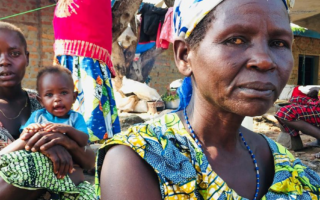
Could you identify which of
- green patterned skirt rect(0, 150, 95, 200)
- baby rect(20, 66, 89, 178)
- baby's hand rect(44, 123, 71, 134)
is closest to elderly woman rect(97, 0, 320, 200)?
green patterned skirt rect(0, 150, 95, 200)

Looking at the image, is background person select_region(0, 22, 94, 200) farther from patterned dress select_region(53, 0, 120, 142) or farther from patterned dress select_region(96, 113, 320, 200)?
patterned dress select_region(53, 0, 120, 142)

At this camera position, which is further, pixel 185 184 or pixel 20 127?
pixel 20 127

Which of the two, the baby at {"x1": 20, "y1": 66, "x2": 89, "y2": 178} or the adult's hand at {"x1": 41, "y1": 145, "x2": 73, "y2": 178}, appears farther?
the baby at {"x1": 20, "y1": 66, "x2": 89, "y2": 178}

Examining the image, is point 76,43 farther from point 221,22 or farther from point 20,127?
point 221,22

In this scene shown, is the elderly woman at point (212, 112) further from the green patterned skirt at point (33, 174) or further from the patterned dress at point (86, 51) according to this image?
the patterned dress at point (86, 51)

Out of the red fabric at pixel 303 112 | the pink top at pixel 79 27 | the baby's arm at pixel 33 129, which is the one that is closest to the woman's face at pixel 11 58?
the baby's arm at pixel 33 129

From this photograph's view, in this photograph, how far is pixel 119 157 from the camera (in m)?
0.94

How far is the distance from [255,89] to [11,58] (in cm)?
153

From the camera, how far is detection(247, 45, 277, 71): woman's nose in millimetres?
925

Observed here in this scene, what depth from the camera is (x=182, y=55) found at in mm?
1132

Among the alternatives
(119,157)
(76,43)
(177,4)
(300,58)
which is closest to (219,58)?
(177,4)

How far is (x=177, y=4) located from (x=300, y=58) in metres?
14.1

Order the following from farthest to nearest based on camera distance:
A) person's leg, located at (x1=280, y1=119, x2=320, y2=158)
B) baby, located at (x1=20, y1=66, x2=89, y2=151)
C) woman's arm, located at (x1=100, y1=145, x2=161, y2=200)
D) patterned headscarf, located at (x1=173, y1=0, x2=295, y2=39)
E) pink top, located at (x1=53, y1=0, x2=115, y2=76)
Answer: person's leg, located at (x1=280, y1=119, x2=320, y2=158)
pink top, located at (x1=53, y1=0, x2=115, y2=76)
baby, located at (x1=20, y1=66, x2=89, y2=151)
patterned headscarf, located at (x1=173, y1=0, x2=295, y2=39)
woman's arm, located at (x1=100, y1=145, x2=161, y2=200)

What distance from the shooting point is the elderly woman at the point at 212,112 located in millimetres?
932
